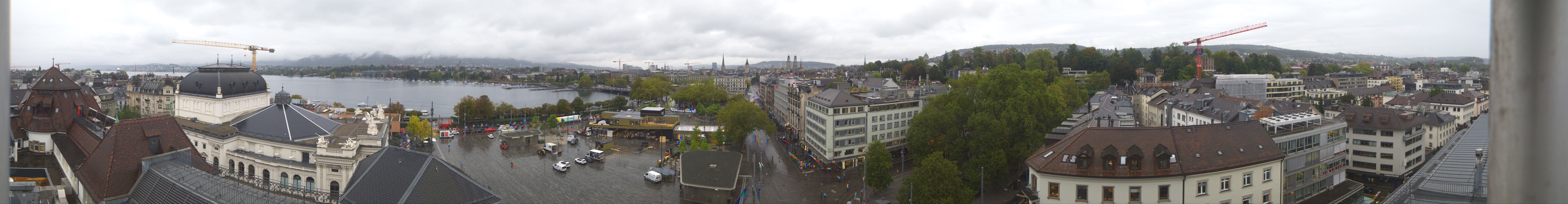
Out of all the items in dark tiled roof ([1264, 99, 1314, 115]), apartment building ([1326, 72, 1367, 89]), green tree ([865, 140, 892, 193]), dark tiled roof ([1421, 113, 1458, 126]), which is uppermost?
apartment building ([1326, 72, 1367, 89])

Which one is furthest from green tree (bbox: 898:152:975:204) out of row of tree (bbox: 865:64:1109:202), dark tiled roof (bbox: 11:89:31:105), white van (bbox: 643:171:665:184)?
dark tiled roof (bbox: 11:89:31:105)

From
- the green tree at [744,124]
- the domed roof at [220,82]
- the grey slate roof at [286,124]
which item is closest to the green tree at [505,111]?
the green tree at [744,124]

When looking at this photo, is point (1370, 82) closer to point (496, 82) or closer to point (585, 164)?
point (585, 164)

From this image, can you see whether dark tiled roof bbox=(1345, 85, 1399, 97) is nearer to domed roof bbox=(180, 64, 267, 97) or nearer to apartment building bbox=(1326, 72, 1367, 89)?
apartment building bbox=(1326, 72, 1367, 89)

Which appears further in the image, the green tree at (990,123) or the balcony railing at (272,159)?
the green tree at (990,123)

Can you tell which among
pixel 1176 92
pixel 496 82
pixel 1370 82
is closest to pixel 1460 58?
pixel 1370 82

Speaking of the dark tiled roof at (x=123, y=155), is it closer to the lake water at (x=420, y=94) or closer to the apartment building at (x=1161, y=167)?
the apartment building at (x=1161, y=167)

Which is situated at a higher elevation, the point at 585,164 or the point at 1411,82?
the point at 1411,82
